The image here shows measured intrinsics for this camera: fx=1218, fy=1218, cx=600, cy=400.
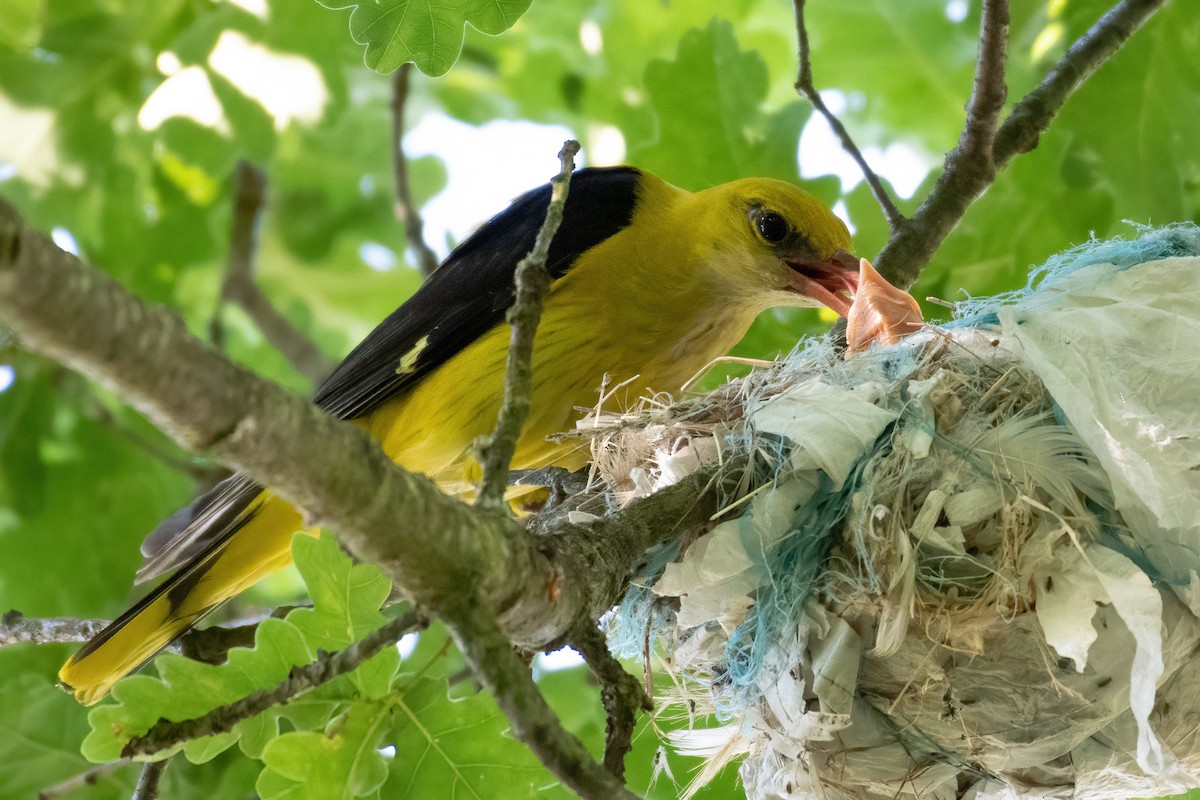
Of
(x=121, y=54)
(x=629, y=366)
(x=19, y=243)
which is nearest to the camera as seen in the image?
(x=19, y=243)

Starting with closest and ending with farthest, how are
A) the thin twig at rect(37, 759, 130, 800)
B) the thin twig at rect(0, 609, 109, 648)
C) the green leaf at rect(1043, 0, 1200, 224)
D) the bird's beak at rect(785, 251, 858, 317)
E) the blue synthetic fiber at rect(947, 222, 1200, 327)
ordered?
1. the blue synthetic fiber at rect(947, 222, 1200, 327)
2. the thin twig at rect(0, 609, 109, 648)
3. the thin twig at rect(37, 759, 130, 800)
4. the bird's beak at rect(785, 251, 858, 317)
5. the green leaf at rect(1043, 0, 1200, 224)

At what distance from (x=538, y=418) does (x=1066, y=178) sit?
1.65 m

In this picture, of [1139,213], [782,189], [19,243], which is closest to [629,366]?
[782,189]

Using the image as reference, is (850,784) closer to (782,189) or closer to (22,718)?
(782,189)

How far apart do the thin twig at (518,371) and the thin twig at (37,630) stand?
1254mm

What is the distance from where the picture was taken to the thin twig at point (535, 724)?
1.33 metres

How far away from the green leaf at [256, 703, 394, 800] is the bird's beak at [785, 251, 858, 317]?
1.71 m

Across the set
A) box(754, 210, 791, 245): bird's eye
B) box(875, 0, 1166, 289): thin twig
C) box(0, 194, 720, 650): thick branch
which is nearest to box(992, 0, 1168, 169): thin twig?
box(875, 0, 1166, 289): thin twig

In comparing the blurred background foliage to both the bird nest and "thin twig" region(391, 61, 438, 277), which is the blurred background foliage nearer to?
"thin twig" region(391, 61, 438, 277)

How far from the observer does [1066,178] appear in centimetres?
333

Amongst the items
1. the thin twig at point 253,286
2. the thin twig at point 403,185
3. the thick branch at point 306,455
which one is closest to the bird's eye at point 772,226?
the thin twig at point 403,185

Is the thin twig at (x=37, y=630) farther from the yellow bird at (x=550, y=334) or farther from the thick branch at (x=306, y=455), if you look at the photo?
the thick branch at (x=306, y=455)

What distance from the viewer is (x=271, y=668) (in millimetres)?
1852

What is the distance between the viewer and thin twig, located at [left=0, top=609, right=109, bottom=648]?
2.37 m
